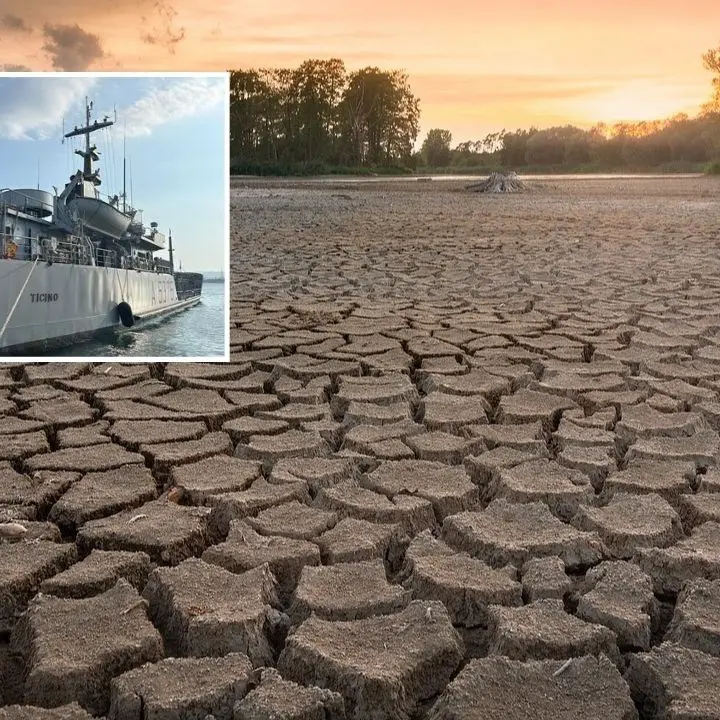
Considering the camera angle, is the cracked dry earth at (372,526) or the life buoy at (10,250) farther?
the life buoy at (10,250)

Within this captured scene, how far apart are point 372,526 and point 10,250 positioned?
1.24 meters

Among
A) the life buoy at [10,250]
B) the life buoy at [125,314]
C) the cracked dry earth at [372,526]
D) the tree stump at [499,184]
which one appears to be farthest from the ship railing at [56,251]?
the tree stump at [499,184]

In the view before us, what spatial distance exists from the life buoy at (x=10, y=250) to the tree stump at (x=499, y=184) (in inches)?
552

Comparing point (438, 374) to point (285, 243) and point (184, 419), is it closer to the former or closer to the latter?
point (184, 419)

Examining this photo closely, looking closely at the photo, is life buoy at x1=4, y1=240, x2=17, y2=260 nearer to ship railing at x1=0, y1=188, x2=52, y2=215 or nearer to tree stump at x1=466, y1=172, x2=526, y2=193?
ship railing at x1=0, y1=188, x2=52, y2=215

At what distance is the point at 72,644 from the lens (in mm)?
1626

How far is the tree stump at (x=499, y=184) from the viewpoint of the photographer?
16173 mm

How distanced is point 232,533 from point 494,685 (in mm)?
768

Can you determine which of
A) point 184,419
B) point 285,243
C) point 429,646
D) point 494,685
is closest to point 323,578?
point 429,646

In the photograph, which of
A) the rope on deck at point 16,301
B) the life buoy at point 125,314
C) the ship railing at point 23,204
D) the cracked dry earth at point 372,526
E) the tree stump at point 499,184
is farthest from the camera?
the tree stump at point 499,184

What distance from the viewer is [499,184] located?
16.3 m

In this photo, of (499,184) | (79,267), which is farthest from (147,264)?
(499,184)

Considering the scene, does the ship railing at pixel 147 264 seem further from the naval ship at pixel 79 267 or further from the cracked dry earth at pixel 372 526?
the cracked dry earth at pixel 372 526

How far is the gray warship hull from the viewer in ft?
8.77
